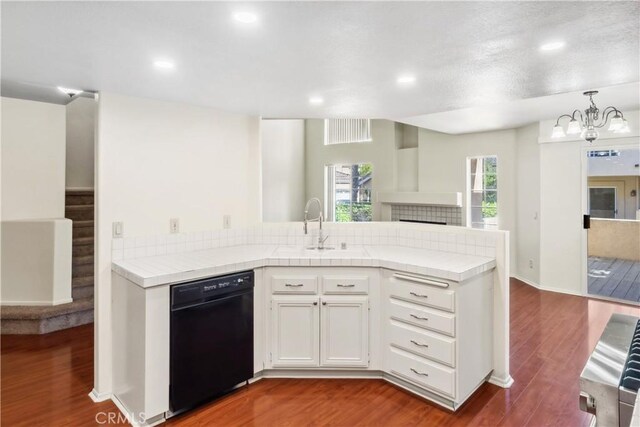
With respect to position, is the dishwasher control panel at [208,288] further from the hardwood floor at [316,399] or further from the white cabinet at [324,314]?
the hardwood floor at [316,399]

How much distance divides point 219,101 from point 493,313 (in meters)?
2.68

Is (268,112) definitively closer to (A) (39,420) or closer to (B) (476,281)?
(B) (476,281)

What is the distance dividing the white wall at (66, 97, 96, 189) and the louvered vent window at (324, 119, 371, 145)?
4.72 meters

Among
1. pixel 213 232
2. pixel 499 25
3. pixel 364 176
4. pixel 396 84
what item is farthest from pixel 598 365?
pixel 364 176

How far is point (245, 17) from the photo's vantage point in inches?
60.2

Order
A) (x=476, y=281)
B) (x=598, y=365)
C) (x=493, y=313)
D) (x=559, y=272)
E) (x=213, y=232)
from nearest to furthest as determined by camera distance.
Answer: (x=598, y=365) → (x=476, y=281) → (x=493, y=313) → (x=213, y=232) → (x=559, y=272)

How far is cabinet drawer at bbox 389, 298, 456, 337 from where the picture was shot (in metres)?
2.30

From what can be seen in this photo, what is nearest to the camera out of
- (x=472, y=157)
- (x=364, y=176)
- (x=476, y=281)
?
(x=476, y=281)

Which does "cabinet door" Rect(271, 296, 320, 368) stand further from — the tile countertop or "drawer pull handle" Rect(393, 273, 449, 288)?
"drawer pull handle" Rect(393, 273, 449, 288)

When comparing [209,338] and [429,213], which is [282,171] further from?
[209,338]

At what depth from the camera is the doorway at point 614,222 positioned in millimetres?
4855

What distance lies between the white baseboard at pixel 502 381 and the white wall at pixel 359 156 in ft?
16.4

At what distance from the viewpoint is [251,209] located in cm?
344

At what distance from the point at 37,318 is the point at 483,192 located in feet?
21.8
